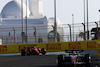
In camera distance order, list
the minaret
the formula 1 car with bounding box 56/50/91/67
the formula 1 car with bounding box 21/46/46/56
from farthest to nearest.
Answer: the minaret, the formula 1 car with bounding box 21/46/46/56, the formula 1 car with bounding box 56/50/91/67

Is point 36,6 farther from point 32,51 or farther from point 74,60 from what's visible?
point 74,60

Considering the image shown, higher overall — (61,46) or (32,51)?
(61,46)

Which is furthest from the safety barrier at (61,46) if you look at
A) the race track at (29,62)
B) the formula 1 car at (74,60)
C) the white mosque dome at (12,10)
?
the white mosque dome at (12,10)

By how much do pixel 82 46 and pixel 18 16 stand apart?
11911 cm

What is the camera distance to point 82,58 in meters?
17.9

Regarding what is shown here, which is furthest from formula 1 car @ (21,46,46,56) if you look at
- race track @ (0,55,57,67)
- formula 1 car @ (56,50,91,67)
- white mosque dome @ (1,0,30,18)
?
white mosque dome @ (1,0,30,18)

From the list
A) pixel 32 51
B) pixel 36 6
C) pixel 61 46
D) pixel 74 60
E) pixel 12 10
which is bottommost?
pixel 32 51

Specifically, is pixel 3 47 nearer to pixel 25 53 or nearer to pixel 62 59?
pixel 25 53

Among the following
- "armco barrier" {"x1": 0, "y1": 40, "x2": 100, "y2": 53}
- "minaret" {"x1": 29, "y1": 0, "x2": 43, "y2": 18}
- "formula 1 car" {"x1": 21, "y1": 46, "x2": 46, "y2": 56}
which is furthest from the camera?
"minaret" {"x1": 29, "y1": 0, "x2": 43, "y2": 18}

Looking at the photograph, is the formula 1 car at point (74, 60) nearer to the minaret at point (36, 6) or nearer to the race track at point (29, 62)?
the race track at point (29, 62)

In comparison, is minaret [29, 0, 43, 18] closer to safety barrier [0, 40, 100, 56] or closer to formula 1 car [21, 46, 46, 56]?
safety barrier [0, 40, 100, 56]

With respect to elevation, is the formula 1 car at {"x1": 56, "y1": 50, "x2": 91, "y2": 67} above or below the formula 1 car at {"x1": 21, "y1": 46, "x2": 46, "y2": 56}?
above

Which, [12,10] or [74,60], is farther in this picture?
[12,10]

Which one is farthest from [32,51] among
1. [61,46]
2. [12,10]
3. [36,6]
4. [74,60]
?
[36,6]
